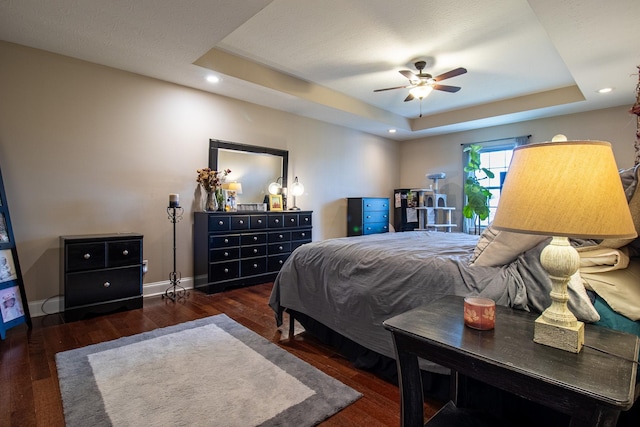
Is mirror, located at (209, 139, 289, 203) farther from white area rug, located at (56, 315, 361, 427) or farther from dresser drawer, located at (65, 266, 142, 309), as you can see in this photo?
white area rug, located at (56, 315, 361, 427)

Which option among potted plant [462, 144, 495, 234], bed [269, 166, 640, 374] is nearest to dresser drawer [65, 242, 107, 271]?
bed [269, 166, 640, 374]

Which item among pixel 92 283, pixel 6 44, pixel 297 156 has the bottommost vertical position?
pixel 92 283

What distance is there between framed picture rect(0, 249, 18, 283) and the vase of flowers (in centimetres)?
183

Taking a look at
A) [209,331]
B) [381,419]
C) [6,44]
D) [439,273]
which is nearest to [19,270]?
[209,331]

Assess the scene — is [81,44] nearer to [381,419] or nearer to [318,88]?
[318,88]

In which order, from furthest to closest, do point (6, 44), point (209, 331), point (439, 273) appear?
1. point (6, 44)
2. point (209, 331)
3. point (439, 273)

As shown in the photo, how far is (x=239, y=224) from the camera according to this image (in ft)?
13.0

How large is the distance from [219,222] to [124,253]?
1024mm

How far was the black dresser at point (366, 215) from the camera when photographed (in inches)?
220

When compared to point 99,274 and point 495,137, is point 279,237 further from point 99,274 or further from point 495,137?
point 495,137

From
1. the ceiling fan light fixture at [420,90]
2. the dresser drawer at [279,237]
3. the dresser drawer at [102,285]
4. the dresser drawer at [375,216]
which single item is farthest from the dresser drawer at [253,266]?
the ceiling fan light fixture at [420,90]

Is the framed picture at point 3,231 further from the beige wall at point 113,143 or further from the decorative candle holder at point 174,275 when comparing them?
the decorative candle holder at point 174,275

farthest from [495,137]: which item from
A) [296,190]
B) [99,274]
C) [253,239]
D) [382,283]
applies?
[99,274]

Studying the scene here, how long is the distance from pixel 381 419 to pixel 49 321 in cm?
302
